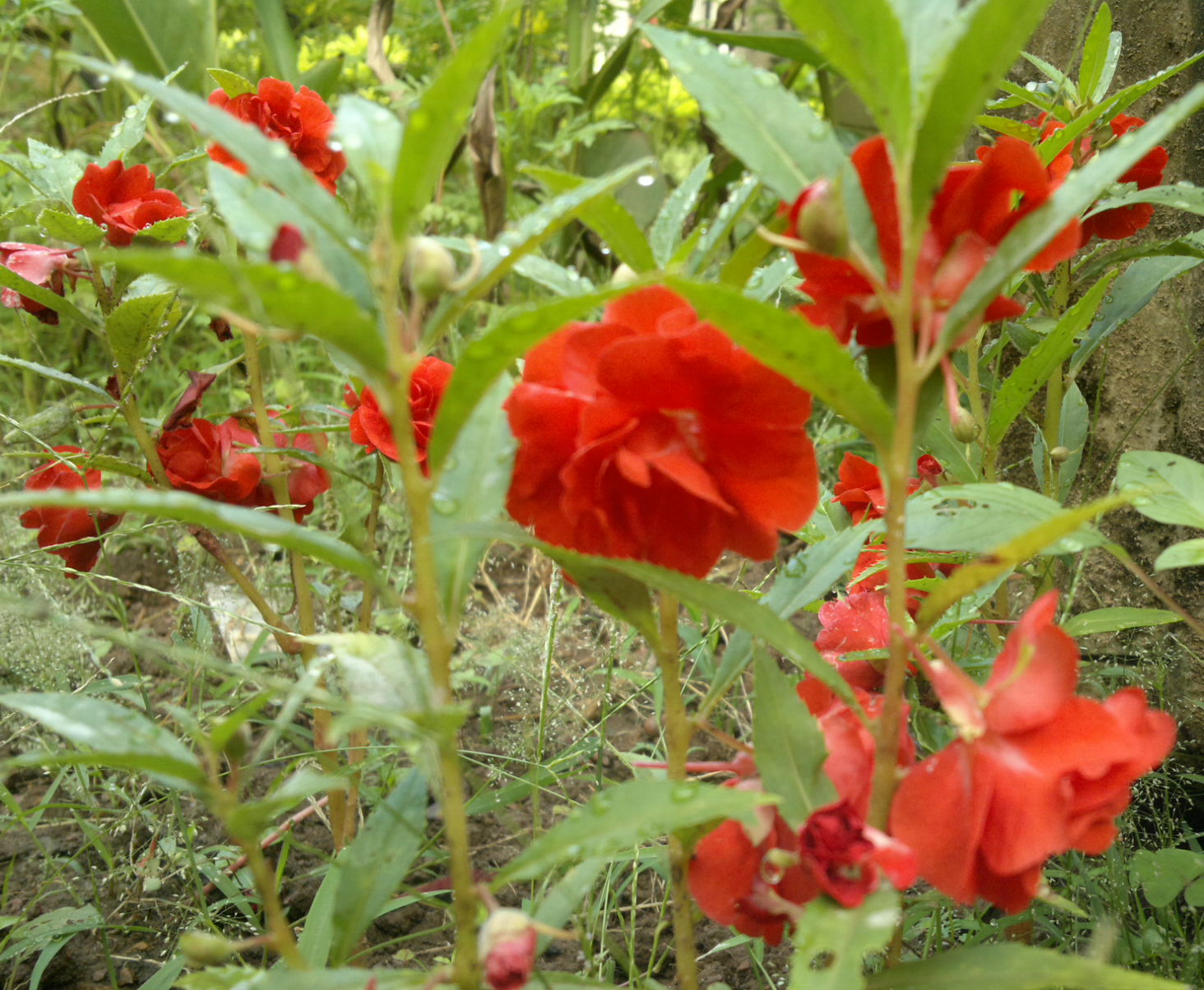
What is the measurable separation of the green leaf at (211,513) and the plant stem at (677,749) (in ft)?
0.53

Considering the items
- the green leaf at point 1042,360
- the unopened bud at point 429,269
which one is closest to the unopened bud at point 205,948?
the unopened bud at point 429,269

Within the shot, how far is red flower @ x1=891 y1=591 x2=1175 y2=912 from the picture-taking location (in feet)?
1.49

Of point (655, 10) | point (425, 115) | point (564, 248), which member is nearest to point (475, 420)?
point (425, 115)

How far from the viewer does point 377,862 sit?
574 mm

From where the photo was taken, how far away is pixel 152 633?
1.59 meters

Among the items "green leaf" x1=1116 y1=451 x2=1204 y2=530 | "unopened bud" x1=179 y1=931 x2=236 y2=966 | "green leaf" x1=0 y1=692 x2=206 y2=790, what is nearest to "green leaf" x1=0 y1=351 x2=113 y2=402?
"green leaf" x1=0 y1=692 x2=206 y2=790

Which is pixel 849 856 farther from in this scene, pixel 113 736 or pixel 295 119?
pixel 295 119

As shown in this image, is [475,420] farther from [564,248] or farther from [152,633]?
[564,248]

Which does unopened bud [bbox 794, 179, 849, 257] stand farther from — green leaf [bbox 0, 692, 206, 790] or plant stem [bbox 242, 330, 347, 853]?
plant stem [bbox 242, 330, 347, 853]

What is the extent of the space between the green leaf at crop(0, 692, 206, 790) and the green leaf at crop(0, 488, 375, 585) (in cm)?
10

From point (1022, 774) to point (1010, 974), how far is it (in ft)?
0.31

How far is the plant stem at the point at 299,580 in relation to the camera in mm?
940

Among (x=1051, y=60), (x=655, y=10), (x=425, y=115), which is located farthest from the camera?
(x=655, y=10)

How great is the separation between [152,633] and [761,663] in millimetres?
1309
